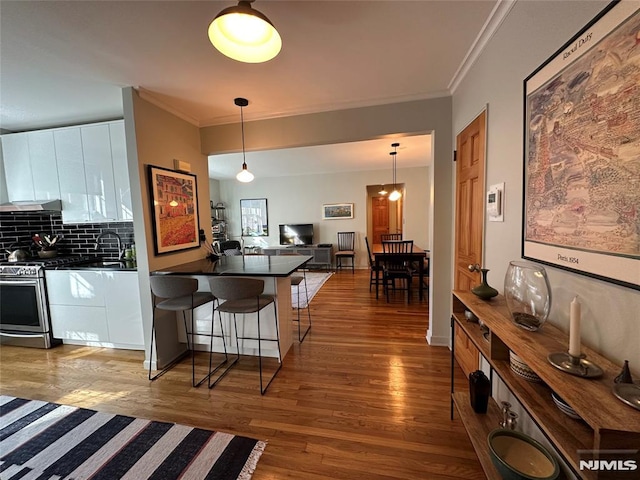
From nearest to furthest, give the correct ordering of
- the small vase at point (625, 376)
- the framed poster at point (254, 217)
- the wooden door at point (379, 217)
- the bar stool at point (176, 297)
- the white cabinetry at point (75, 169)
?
the small vase at point (625, 376) → the bar stool at point (176, 297) → the white cabinetry at point (75, 169) → the framed poster at point (254, 217) → the wooden door at point (379, 217)

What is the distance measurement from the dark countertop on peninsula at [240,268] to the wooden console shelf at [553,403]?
59.3 inches

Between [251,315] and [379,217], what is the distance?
638 centimetres

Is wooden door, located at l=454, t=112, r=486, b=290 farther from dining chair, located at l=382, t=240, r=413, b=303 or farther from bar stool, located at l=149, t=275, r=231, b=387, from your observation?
bar stool, located at l=149, t=275, r=231, b=387

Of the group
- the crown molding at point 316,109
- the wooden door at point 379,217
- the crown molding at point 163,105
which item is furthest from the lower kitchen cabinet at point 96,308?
the wooden door at point 379,217

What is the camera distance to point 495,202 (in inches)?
61.9

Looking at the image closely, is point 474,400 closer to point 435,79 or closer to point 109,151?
point 435,79

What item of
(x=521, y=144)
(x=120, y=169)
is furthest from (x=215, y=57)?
(x=521, y=144)

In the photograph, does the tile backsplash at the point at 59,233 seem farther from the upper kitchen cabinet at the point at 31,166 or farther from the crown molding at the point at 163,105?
the crown molding at the point at 163,105

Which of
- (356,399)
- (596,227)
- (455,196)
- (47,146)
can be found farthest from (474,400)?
(47,146)

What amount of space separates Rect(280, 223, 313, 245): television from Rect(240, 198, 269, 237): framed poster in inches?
22.8

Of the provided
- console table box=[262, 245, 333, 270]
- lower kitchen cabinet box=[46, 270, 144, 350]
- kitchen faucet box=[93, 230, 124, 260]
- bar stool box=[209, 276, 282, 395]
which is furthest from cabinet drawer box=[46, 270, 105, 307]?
console table box=[262, 245, 333, 270]

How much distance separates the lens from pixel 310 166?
6.02 m

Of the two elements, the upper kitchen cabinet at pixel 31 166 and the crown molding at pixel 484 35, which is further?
the upper kitchen cabinet at pixel 31 166

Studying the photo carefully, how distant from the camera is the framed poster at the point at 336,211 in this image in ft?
22.2
